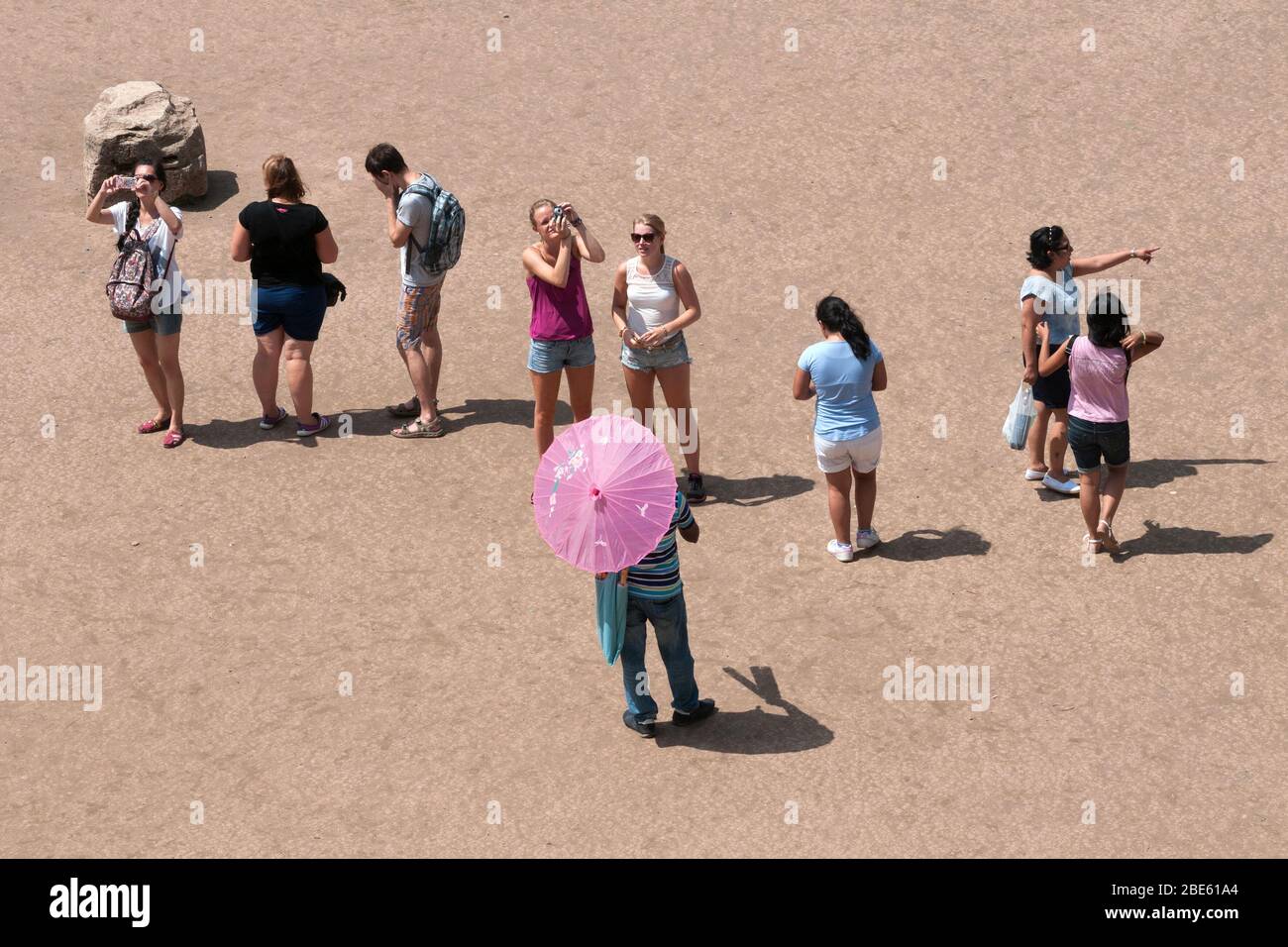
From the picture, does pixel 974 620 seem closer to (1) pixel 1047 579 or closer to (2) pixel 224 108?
(1) pixel 1047 579

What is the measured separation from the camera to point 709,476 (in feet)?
32.0

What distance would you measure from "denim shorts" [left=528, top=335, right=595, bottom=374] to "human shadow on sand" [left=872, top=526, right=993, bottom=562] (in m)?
2.17

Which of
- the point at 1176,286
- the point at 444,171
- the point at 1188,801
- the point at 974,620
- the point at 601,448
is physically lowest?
the point at 1188,801

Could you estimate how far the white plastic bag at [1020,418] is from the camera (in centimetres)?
920

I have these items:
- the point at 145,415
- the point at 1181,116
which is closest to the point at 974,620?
the point at 145,415

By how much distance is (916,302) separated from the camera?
37.1ft

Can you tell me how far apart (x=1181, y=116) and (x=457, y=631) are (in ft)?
28.1

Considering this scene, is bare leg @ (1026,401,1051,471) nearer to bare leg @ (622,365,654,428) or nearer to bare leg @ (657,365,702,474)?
bare leg @ (657,365,702,474)

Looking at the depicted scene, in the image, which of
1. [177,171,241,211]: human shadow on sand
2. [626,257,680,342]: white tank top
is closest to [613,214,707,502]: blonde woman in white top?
[626,257,680,342]: white tank top

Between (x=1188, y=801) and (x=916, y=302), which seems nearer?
(x=1188, y=801)

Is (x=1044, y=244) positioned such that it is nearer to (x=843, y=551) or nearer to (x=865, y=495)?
(x=865, y=495)

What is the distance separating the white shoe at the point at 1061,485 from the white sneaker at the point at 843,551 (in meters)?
1.45

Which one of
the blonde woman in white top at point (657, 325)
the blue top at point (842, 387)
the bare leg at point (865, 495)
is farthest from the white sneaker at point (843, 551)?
the blonde woman in white top at point (657, 325)

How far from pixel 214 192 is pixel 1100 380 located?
828 cm
